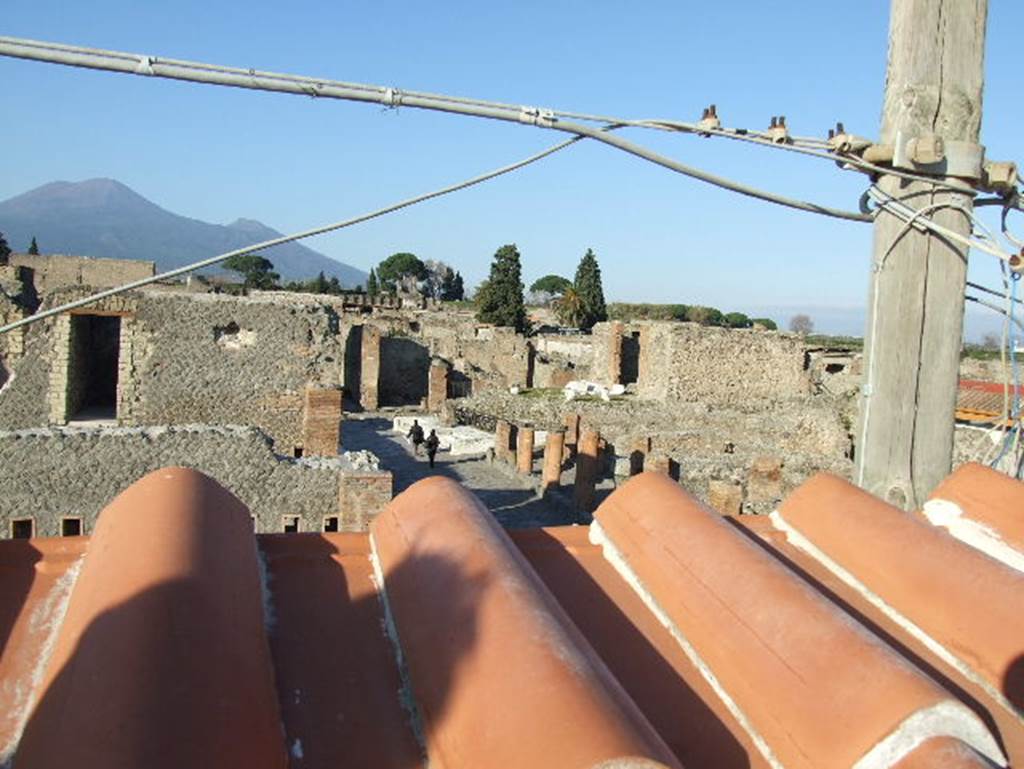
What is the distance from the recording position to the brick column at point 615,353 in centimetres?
3138

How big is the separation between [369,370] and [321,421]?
15.9 meters

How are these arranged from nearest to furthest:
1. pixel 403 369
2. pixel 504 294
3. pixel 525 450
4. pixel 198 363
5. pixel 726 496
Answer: pixel 726 496, pixel 198 363, pixel 525 450, pixel 403 369, pixel 504 294

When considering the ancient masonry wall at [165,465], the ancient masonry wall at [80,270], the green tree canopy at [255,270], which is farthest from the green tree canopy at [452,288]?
the ancient masonry wall at [165,465]

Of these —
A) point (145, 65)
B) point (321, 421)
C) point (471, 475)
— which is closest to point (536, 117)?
point (145, 65)

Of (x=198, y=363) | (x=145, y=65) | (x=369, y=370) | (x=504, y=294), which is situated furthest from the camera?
(x=504, y=294)

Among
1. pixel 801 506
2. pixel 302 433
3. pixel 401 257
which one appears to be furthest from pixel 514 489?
pixel 401 257

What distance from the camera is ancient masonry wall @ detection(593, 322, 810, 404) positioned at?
27.3m

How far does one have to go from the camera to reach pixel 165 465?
9.45 metres

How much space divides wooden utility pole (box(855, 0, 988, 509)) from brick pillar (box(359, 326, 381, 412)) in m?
25.6

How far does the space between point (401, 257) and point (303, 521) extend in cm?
8636

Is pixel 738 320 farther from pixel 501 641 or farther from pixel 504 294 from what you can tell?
pixel 501 641

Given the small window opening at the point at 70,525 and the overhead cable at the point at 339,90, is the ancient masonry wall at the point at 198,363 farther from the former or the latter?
the overhead cable at the point at 339,90

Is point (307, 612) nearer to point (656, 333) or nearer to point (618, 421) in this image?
point (618, 421)

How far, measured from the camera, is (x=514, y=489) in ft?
54.1
